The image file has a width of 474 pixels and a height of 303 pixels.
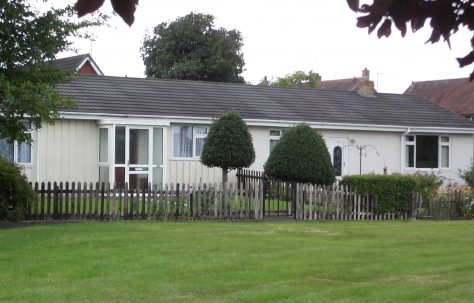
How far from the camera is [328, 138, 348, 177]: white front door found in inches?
1139

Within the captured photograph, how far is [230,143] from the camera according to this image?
71.4ft

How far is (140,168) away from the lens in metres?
24.5

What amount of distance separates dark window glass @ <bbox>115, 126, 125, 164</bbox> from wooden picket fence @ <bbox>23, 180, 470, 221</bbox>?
15.9 feet

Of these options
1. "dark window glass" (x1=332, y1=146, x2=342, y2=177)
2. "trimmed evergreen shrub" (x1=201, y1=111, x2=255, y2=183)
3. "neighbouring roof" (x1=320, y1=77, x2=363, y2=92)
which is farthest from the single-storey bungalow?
"neighbouring roof" (x1=320, y1=77, x2=363, y2=92)

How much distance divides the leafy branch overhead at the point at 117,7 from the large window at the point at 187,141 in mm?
22978

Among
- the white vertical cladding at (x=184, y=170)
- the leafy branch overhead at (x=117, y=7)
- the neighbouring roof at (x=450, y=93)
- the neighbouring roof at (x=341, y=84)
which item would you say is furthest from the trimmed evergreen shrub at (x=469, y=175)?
the neighbouring roof at (x=341, y=84)

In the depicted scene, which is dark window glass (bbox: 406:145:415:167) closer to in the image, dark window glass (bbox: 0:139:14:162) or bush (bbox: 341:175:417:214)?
bush (bbox: 341:175:417:214)

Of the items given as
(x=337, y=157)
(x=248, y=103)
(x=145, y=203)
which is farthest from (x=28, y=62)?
(x=337, y=157)

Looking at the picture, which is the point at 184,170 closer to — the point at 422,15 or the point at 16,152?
the point at 16,152

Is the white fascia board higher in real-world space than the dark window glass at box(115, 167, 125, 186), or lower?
higher

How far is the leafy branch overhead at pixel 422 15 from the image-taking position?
3.26 metres

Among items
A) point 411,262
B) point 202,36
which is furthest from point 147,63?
point 411,262

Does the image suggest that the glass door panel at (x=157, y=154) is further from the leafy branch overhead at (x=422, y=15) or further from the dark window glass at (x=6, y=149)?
the leafy branch overhead at (x=422, y=15)

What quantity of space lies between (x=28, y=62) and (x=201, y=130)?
39.3 feet
